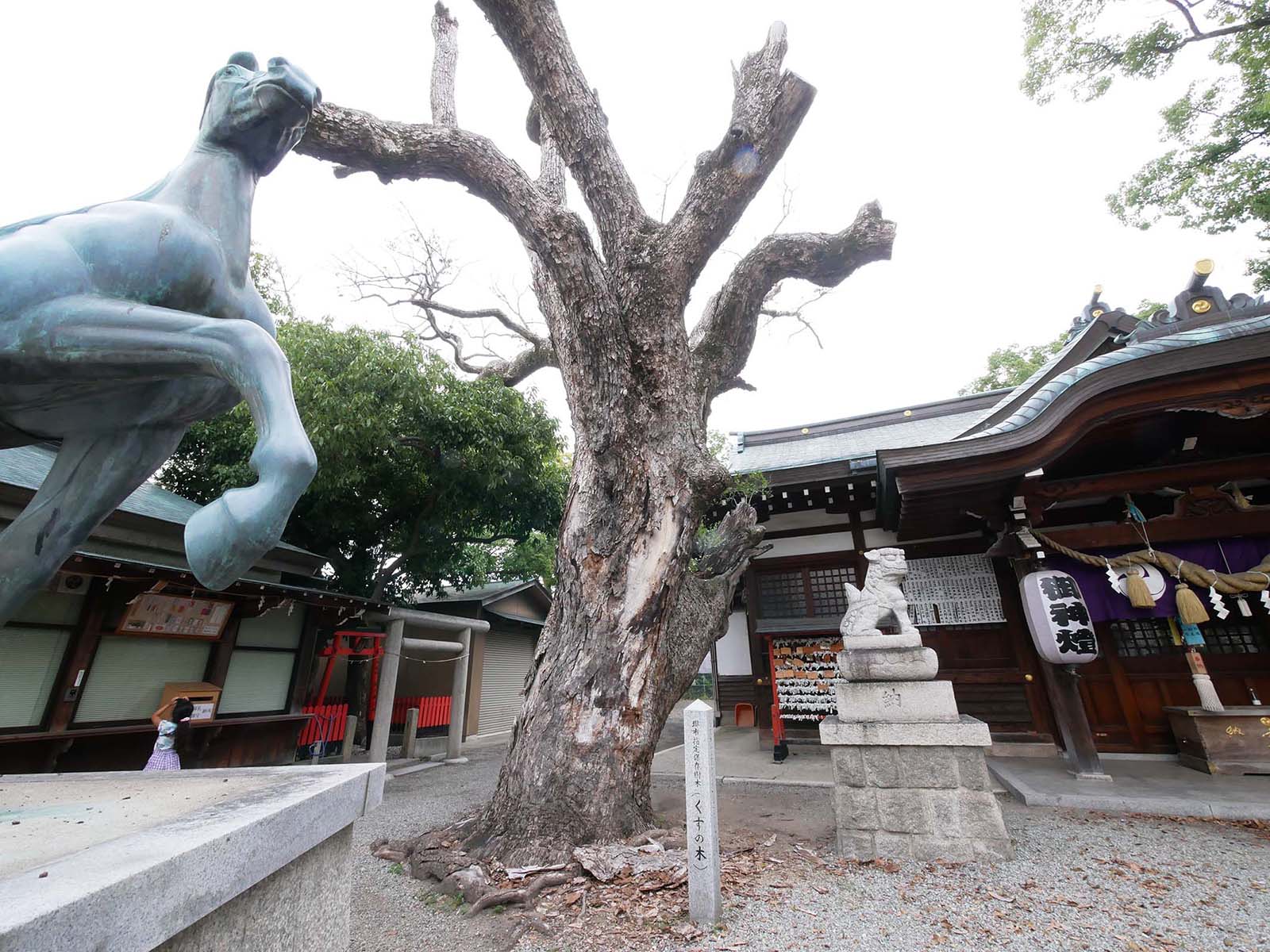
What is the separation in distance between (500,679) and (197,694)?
8331mm

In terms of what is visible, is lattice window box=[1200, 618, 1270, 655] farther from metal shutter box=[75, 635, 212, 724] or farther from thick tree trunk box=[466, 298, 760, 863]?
metal shutter box=[75, 635, 212, 724]

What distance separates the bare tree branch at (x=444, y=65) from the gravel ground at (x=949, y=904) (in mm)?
6634

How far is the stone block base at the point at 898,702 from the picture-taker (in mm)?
4031

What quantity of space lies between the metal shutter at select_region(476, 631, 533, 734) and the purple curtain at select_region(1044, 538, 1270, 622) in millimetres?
11776

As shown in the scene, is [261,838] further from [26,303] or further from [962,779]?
[962,779]

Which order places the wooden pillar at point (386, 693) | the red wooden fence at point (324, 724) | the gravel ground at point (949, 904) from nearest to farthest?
1. the gravel ground at point (949, 904)
2. the wooden pillar at point (386, 693)
3. the red wooden fence at point (324, 724)

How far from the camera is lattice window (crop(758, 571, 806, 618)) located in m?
8.68

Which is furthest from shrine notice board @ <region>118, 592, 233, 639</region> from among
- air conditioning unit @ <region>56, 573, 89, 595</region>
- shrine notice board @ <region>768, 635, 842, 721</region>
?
shrine notice board @ <region>768, 635, 842, 721</region>

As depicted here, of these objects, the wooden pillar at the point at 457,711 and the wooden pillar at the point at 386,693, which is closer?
the wooden pillar at the point at 386,693

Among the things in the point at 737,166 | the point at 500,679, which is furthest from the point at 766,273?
the point at 500,679

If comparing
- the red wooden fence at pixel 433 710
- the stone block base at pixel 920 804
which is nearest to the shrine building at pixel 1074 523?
the stone block base at pixel 920 804

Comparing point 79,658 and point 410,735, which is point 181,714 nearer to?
point 79,658

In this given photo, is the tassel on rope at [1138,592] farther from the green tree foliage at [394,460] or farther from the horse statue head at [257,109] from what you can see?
the green tree foliage at [394,460]

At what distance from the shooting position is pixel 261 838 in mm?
1305
